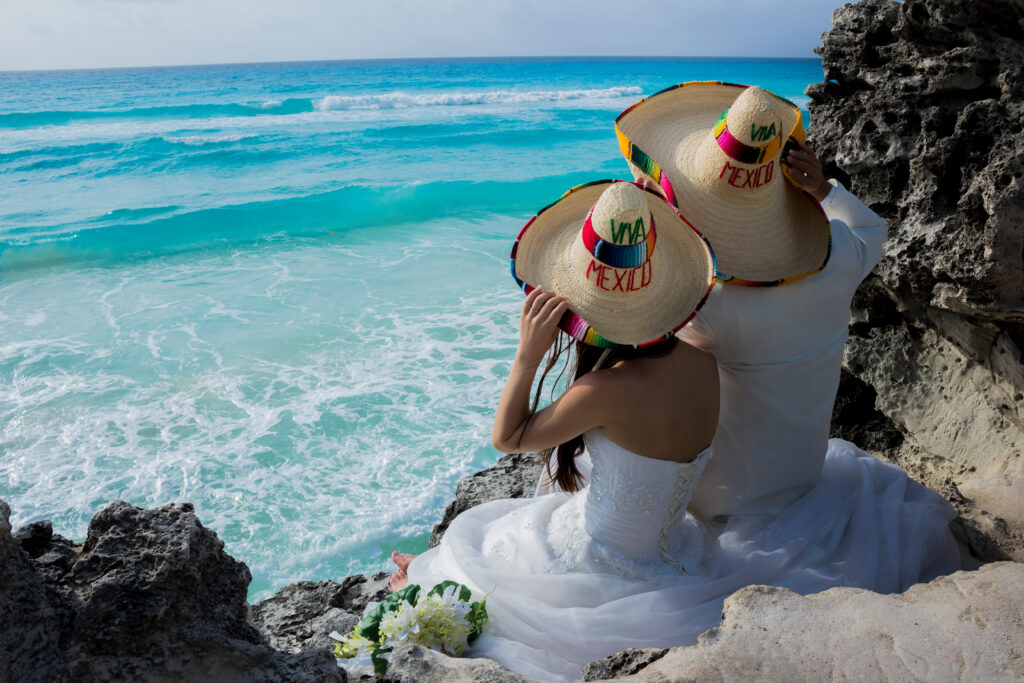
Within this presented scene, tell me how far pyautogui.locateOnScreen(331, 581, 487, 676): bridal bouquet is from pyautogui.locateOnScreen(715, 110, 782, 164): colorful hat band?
170 centimetres

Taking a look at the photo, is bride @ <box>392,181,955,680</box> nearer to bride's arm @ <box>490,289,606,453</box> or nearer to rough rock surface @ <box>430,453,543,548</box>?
bride's arm @ <box>490,289,606,453</box>

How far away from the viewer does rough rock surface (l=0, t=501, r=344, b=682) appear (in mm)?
1728

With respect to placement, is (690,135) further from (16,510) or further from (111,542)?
(16,510)

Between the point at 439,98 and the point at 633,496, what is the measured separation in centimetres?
3193

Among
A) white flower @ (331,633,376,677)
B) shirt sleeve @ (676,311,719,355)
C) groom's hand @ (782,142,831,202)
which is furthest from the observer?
groom's hand @ (782,142,831,202)

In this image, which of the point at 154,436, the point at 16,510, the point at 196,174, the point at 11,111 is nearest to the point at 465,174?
the point at 196,174

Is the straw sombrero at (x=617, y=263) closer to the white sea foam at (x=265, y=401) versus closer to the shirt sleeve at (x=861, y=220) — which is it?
the shirt sleeve at (x=861, y=220)

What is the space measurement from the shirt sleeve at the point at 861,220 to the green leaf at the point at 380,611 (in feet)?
6.65

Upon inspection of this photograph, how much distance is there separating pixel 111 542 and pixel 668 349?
168cm

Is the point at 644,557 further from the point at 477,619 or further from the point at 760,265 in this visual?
the point at 760,265

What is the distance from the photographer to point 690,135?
2.85 meters

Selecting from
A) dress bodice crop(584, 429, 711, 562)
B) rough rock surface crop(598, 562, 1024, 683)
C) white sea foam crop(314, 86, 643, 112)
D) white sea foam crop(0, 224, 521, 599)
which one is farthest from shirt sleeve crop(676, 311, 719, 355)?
white sea foam crop(314, 86, 643, 112)

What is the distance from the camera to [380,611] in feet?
8.27

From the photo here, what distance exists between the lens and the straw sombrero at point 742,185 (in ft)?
8.18
